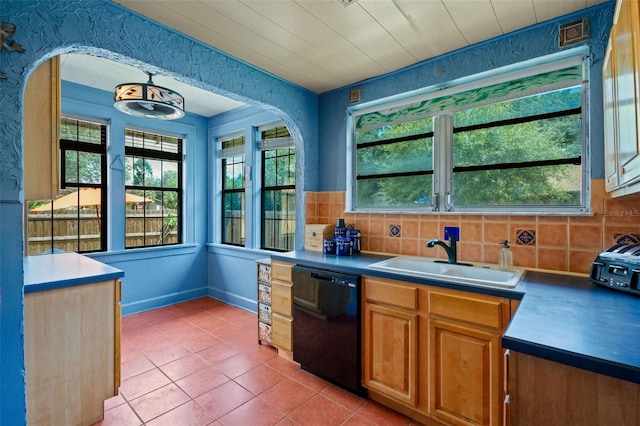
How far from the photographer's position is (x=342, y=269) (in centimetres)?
217

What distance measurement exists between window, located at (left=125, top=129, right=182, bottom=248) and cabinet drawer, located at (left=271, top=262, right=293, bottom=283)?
89.2 inches

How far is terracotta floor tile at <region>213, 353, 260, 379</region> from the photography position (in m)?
2.43

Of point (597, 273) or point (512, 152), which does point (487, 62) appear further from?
point (597, 273)

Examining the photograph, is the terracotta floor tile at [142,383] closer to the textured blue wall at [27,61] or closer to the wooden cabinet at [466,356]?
the textured blue wall at [27,61]

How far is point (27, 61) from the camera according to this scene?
1468 millimetres

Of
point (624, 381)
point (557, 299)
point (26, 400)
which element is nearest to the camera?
point (624, 381)

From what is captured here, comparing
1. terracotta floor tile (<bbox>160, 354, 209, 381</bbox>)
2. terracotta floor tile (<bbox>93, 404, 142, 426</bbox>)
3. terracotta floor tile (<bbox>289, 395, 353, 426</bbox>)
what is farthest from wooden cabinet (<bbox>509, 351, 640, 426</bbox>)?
terracotta floor tile (<bbox>160, 354, 209, 381</bbox>)

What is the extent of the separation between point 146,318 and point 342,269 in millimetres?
2754

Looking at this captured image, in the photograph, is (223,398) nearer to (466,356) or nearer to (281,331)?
(281,331)

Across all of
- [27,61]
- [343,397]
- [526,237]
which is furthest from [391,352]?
[27,61]

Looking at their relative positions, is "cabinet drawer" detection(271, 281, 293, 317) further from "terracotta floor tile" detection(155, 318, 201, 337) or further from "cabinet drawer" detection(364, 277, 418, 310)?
"terracotta floor tile" detection(155, 318, 201, 337)

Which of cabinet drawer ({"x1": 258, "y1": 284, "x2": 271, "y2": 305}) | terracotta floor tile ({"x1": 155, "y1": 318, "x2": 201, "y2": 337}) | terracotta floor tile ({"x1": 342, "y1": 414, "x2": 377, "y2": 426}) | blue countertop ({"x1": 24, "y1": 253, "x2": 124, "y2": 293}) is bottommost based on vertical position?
terracotta floor tile ({"x1": 342, "y1": 414, "x2": 377, "y2": 426})

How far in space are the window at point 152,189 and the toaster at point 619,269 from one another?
14.5 ft

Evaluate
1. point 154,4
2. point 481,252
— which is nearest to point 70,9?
point 154,4
